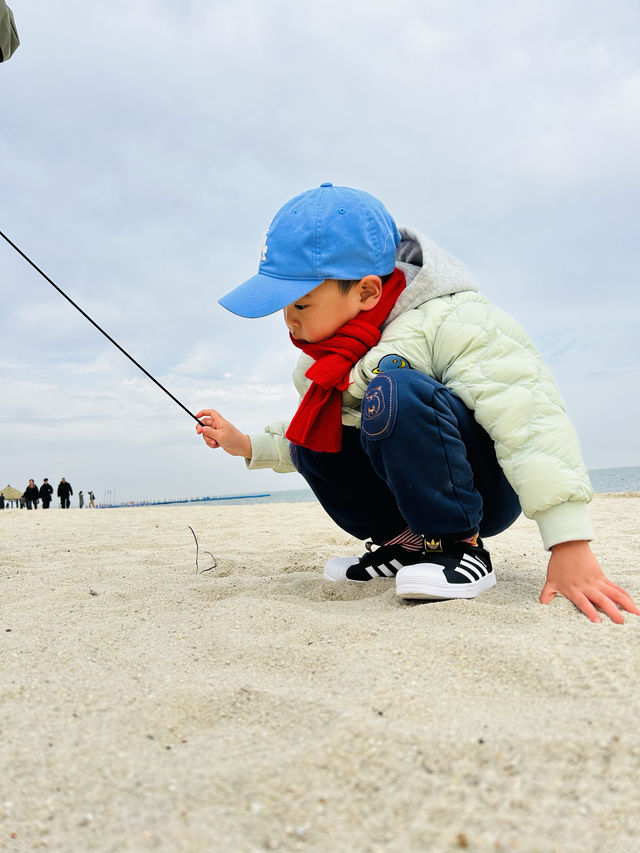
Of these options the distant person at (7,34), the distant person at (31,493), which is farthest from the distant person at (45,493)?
the distant person at (7,34)

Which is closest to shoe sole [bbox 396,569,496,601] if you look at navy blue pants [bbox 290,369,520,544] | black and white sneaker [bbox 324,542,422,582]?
navy blue pants [bbox 290,369,520,544]

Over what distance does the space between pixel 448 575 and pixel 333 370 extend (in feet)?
1.90

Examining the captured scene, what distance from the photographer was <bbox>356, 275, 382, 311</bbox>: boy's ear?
5.19 feet

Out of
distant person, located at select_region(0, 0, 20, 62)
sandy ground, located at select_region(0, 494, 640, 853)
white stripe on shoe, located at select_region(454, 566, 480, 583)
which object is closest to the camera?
sandy ground, located at select_region(0, 494, 640, 853)

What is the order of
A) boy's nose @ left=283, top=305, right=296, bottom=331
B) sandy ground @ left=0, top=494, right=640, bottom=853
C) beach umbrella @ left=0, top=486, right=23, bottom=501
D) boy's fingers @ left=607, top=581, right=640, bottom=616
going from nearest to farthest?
sandy ground @ left=0, top=494, right=640, bottom=853, boy's fingers @ left=607, top=581, right=640, bottom=616, boy's nose @ left=283, top=305, right=296, bottom=331, beach umbrella @ left=0, top=486, right=23, bottom=501

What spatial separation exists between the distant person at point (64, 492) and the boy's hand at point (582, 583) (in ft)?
48.2

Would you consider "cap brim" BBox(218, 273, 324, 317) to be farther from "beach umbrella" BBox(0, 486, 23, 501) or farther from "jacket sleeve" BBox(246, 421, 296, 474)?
"beach umbrella" BBox(0, 486, 23, 501)

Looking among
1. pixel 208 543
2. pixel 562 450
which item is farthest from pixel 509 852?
pixel 208 543

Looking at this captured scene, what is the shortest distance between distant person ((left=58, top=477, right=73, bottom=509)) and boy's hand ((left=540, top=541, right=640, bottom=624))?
14699mm

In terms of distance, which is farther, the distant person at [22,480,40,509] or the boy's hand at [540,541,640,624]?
the distant person at [22,480,40,509]

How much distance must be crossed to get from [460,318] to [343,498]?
66cm

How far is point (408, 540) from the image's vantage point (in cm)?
190

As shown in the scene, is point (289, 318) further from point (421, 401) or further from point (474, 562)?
point (474, 562)

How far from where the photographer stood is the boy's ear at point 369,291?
1583mm
